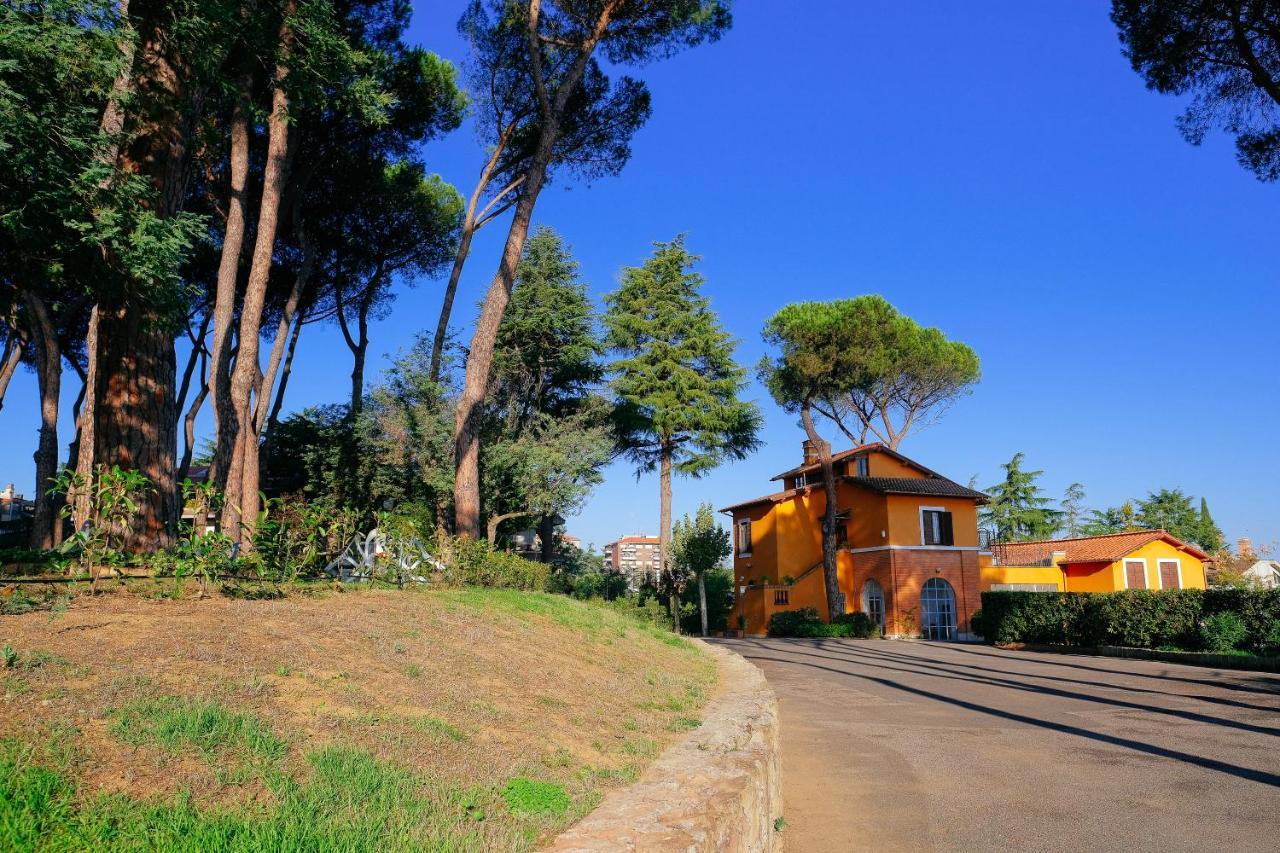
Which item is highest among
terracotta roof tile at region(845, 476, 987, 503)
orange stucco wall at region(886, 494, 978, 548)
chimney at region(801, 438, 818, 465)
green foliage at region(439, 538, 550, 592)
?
chimney at region(801, 438, 818, 465)

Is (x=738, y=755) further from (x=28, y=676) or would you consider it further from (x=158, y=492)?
(x=158, y=492)

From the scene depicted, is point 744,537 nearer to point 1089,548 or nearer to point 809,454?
point 809,454

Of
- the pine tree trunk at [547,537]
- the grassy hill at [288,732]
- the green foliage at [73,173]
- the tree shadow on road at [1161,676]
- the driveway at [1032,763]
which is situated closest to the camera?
the grassy hill at [288,732]

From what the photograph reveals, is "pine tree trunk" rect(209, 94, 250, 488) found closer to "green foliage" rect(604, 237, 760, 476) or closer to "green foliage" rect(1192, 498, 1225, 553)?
"green foliage" rect(604, 237, 760, 476)

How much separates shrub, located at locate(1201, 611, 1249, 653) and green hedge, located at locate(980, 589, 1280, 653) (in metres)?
0.02

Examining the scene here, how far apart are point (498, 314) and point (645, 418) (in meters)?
18.7

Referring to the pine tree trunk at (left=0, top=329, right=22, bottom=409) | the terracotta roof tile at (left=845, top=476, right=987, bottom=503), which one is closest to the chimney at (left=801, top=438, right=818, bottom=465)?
the terracotta roof tile at (left=845, top=476, right=987, bottom=503)

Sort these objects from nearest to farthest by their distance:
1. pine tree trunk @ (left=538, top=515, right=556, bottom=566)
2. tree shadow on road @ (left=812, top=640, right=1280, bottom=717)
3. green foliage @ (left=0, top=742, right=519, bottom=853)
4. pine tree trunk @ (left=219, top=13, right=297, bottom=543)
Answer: green foliage @ (left=0, top=742, right=519, bottom=853) → tree shadow on road @ (left=812, top=640, right=1280, bottom=717) → pine tree trunk @ (left=219, top=13, right=297, bottom=543) → pine tree trunk @ (left=538, top=515, right=556, bottom=566)

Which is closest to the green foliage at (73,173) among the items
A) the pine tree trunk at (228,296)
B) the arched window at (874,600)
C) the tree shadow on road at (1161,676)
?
the pine tree trunk at (228,296)

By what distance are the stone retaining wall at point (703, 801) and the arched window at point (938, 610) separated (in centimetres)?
2509

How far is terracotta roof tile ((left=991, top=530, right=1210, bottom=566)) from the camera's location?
3231 centimetres

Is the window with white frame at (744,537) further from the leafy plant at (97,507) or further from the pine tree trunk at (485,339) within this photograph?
the leafy plant at (97,507)

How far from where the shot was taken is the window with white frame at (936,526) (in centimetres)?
2975

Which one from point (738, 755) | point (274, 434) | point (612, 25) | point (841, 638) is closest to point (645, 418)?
point (841, 638)
